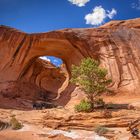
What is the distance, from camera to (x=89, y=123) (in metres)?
15.1

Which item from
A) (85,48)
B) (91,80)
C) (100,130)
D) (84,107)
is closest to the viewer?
(100,130)

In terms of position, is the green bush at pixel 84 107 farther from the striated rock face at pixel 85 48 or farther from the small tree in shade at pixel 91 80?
the striated rock face at pixel 85 48

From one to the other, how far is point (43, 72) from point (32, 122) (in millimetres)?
27277

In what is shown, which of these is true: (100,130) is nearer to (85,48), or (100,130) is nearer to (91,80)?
(91,80)

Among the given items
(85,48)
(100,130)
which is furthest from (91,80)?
(85,48)

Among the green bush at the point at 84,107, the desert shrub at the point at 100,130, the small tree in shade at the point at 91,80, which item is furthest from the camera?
the small tree in shade at the point at 91,80

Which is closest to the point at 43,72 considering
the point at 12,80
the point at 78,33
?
the point at 12,80

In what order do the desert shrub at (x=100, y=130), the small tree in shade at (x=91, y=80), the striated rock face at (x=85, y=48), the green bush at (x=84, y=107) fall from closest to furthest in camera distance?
the desert shrub at (x=100, y=130) < the green bush at (x=84, y=107) < the small tree in shade at (x=91, y=80) < the striated rock face at (x=85, y=48)

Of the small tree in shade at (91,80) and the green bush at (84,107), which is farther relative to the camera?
the small tree in shade at (91,80)

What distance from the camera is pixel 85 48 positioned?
2803 cm

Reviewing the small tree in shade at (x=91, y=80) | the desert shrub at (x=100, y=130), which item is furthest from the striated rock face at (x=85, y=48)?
the desert shrub at (x=100, y=130)

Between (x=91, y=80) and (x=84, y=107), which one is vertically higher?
(x=91, y=80)

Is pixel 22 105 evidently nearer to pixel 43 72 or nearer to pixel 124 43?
pixel 124 43

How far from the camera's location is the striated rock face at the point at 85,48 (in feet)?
84.1
